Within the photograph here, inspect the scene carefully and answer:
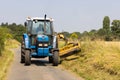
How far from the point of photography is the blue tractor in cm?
2433

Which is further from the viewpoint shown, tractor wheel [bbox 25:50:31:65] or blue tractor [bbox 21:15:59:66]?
blue tractor [bbox 21:15:59:66]

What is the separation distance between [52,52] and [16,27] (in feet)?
314

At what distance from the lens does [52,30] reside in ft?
83.7

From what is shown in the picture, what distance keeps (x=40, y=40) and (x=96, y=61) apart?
5.60 m

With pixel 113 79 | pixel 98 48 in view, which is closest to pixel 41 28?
pixel 98 48

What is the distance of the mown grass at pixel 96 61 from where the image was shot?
1692cm

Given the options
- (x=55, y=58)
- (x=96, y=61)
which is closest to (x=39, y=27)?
→ (x=55, y=58)

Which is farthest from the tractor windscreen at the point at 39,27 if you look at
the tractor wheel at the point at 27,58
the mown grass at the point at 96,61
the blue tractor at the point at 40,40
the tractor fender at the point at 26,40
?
the mown grass at the point at 96,61

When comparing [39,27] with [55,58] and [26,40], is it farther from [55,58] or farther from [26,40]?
[55,58]

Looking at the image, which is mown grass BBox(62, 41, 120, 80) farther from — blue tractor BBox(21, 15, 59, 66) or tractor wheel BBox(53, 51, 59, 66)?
blue tractor BBox(21, 15, 59, 66)

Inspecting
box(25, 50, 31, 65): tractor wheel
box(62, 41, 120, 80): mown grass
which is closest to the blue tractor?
box(25, 50, 31, 65): tractor wheel

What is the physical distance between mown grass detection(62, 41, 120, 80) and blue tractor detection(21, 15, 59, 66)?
1.23 meters

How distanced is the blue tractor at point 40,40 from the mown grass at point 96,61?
1.23 meters

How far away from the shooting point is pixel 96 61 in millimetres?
20172
